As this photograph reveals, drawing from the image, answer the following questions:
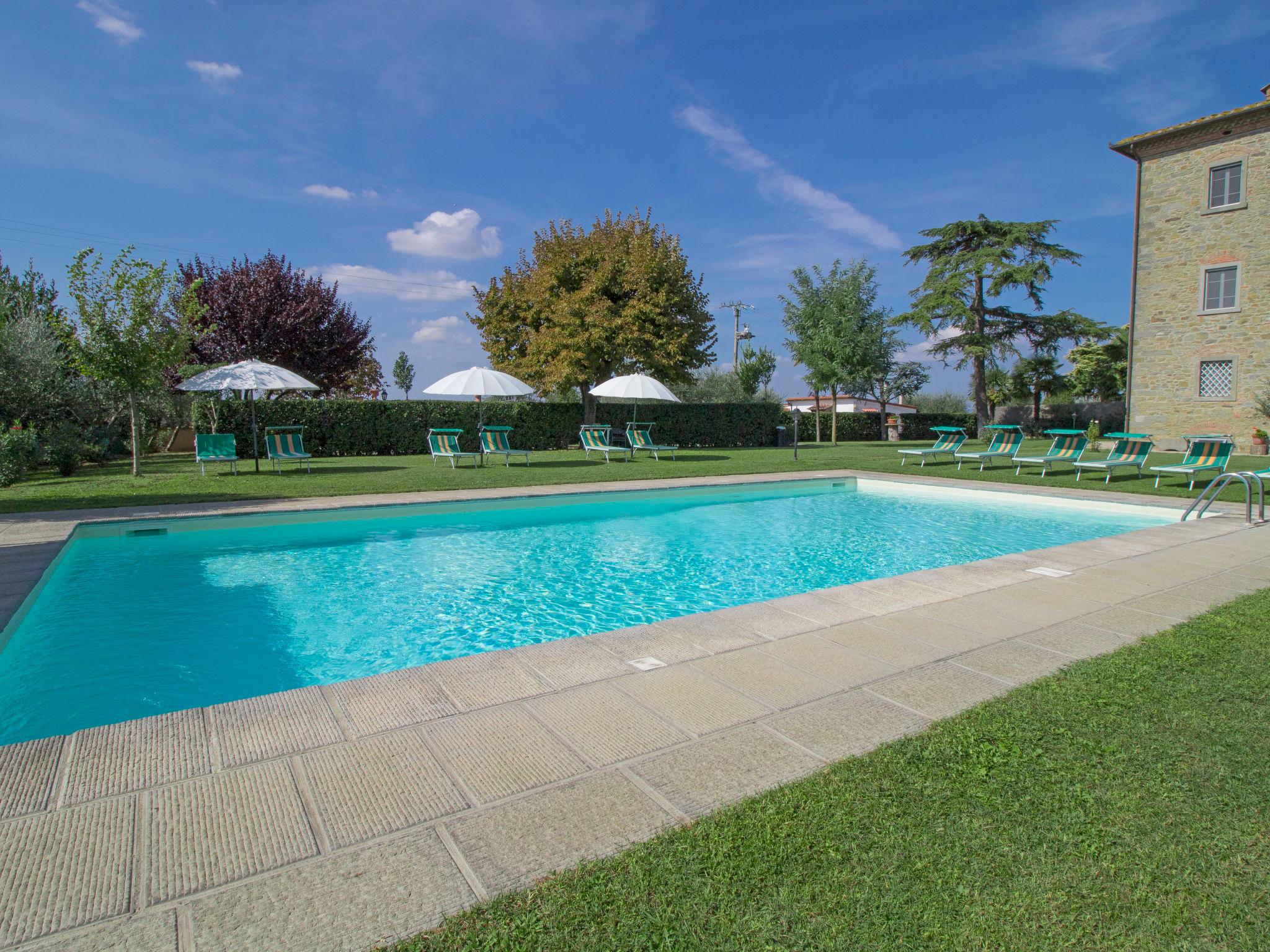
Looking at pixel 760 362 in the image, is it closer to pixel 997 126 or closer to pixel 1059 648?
pixel 997 126

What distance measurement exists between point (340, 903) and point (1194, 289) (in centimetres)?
2706

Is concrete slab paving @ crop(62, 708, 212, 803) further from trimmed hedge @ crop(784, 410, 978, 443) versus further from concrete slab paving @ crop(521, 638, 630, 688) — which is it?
trimmed hedge @ crop(784, 410, 978, 443)

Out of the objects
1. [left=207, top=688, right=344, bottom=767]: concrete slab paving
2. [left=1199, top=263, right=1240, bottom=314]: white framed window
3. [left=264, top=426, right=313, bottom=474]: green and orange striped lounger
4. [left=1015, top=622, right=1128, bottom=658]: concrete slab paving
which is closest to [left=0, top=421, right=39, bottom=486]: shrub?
[left=264, top=426, right=313, bottom=474]: green and orange striped lounger

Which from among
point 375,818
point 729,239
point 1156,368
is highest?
point 729,239

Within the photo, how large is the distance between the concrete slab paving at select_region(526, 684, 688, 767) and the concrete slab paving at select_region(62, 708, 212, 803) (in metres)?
1.32

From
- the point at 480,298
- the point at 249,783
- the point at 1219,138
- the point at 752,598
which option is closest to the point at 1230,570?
the point at 752,598

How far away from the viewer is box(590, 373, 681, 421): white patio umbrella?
17141 millimetres

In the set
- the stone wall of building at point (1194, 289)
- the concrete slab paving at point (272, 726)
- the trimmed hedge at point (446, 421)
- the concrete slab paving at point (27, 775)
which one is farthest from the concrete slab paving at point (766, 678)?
the stone wall of building at point (1194, 289)

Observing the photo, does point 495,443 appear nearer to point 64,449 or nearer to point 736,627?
point 64,449

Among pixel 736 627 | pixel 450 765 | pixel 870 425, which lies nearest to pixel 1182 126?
pixel 870 425

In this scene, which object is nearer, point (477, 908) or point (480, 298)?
point (477, 908)

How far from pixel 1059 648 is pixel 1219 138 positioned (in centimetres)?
2483

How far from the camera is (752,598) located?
642cm

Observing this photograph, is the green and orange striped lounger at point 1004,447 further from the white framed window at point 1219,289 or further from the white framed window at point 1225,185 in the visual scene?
the white framed window at point 1225,185
